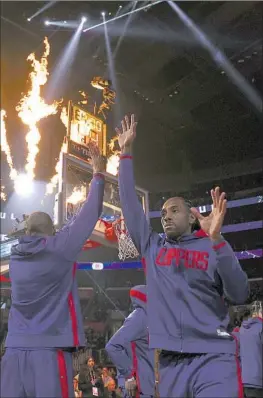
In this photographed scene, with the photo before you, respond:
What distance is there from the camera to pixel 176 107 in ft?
43.3

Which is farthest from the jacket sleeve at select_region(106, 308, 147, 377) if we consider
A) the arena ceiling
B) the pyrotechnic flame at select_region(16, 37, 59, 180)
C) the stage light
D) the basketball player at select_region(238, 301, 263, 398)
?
the stage light

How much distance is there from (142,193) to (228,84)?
3122mm

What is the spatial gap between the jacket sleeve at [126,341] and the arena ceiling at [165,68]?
247 inches

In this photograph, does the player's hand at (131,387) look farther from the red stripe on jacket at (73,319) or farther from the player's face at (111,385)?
the player's face at (111,385)

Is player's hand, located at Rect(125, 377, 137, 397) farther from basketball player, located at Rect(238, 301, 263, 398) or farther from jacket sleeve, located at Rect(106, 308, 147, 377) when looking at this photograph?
basketball player, located at Rect(238, 301, 263, 398)

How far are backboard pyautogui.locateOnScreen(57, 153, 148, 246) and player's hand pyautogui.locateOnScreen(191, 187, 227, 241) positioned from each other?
4.78 meters

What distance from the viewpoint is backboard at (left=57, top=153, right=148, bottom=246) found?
7.69 meters

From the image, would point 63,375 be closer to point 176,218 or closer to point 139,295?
point 176,218

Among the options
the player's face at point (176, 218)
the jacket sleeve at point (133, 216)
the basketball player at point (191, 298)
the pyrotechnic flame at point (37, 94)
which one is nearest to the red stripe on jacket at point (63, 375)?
the basketball player at point (191, 298)

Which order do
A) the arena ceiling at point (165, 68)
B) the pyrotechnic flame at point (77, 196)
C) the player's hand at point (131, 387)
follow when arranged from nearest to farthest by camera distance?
the player's hand at point (131, 387) → the pyrotechnic flame at point (77, 196) → the arena ceiling at point (165, 68)

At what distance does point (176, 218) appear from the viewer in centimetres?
287

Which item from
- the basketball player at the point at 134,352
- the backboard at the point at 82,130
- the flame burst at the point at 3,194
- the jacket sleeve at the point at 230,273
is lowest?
the basketball player at the point at 134,352

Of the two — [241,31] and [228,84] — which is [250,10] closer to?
[241,31]

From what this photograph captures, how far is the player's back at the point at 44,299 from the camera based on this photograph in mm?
2764
